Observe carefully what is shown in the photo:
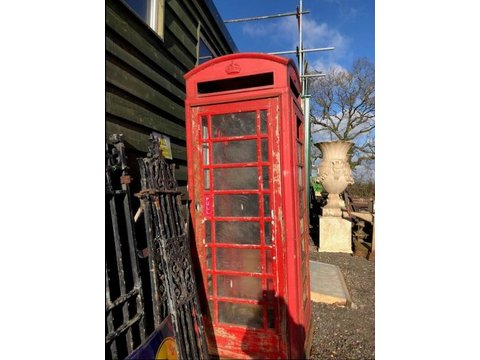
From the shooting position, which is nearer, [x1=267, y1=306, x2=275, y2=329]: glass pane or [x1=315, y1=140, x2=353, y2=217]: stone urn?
[x1=267, y1=306, x2=275, y2=329]: glass pane

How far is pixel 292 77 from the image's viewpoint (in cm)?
259

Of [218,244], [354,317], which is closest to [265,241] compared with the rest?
[218,244]

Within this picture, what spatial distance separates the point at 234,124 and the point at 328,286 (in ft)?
9.60

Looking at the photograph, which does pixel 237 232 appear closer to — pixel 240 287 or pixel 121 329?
pixel 240 287

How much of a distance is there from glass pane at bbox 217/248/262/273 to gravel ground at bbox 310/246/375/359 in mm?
A: 1189

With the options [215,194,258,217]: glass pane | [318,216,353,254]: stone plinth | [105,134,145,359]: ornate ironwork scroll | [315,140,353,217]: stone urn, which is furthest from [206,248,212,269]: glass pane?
[315,140,353,217]: stone urn

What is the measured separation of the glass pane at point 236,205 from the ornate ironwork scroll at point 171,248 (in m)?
0.40

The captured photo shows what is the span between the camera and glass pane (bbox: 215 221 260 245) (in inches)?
101

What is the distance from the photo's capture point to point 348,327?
3.31m

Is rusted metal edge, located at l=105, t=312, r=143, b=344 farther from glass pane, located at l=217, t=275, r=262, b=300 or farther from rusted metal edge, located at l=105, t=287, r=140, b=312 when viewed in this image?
glass pane, located at l=217, t=275, r=262, b=300

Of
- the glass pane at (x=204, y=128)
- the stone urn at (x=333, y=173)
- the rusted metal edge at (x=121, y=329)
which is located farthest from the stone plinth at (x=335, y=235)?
the rusted metal edge at (x=121, y=329)

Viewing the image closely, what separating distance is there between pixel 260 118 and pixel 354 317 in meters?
2.67

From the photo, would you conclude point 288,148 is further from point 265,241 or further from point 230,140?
point 265,241

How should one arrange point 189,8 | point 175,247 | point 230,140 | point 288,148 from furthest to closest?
1. point 189,8
2. point 230,140
3. point 288,148
4. point 175,247
